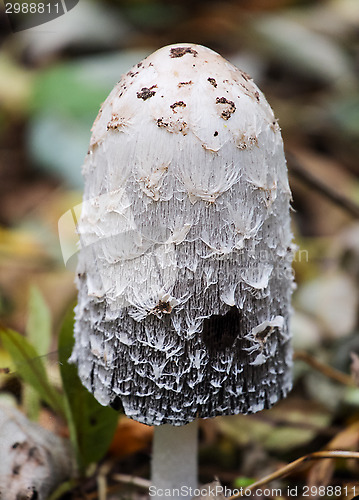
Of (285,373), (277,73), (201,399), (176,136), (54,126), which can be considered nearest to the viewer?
(176,136)

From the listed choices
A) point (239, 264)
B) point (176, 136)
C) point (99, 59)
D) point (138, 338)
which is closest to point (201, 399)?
point (138, 338)

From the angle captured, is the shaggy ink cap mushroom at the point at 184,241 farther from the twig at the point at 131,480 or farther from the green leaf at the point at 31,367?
the twig at the point at 131,480

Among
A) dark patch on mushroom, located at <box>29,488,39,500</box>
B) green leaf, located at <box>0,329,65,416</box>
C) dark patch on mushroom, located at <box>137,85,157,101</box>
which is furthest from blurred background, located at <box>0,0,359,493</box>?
dark patch on mushroom, located at <box>137,85,157,101</box>

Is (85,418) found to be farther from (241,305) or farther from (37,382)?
(241,305)

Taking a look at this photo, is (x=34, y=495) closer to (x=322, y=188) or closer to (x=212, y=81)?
(x=212, y=81)

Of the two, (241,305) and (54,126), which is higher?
(54,126)

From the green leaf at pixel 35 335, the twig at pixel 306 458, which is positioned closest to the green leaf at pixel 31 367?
the green leaf at pixel 35 335

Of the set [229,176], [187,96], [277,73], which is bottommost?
[229,176]
